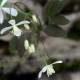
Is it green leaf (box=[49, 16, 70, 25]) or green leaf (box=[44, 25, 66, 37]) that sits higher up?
green leaf (box=[49, 16, 70, 25])

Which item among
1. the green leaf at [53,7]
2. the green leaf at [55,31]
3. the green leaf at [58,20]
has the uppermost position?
the green leaf at [53,7]

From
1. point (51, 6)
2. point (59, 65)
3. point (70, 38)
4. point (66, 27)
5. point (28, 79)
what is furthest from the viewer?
point (66, 27)

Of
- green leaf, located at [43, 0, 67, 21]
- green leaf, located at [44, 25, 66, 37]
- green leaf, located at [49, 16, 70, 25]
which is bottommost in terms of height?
green leaf, located at [44, 25, 66, 37]

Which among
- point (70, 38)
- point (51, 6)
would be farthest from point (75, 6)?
point (51, 6)

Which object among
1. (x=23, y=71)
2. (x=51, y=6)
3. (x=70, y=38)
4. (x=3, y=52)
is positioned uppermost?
(x=51, y=6)

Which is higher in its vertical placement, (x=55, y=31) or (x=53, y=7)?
(x=53, y=7)

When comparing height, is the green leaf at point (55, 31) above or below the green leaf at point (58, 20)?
below

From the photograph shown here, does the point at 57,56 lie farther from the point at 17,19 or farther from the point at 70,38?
the point at 17,19

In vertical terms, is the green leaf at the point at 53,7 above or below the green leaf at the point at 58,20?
above
